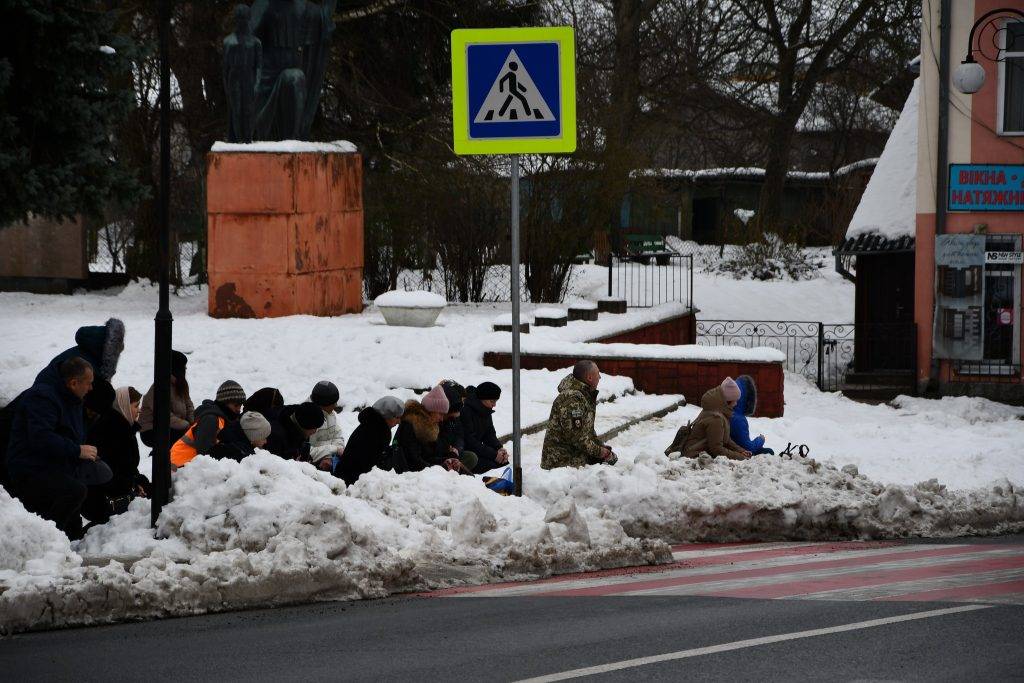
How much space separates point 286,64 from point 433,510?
12573mm

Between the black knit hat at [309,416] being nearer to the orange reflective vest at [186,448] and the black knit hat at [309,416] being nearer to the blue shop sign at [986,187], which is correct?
the orange reflective vest at [186,448]

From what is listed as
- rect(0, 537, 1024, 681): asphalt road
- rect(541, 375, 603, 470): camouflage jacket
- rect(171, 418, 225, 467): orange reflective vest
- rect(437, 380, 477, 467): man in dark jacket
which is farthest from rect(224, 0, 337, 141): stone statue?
rect(0, 537, 1024, 681): asphalt road

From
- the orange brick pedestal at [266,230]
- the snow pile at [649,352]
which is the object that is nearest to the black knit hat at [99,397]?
the snow pile at [649,352]

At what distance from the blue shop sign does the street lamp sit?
3.86 ft

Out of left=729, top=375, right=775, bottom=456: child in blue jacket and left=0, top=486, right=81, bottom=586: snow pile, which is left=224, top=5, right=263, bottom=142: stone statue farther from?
left=0, top=486, right=81, bottom=586: snow pile

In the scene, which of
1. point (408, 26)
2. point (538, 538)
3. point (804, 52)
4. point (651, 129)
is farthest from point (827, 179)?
point (538, 538)

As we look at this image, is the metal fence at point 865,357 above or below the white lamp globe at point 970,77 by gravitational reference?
below

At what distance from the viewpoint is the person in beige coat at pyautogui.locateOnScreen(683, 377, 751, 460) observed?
1102 centimetres

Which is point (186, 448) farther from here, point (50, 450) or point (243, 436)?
point (50, 450)

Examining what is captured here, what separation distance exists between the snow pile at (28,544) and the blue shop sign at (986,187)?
17.5m

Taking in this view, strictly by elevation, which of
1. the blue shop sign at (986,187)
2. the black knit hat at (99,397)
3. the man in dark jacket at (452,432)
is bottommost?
the man in dark jacket at (452,432)

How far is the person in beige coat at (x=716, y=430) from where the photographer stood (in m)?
11.0

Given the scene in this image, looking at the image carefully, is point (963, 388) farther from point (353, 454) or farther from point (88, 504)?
point (88, 504)

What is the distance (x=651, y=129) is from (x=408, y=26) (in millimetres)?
10843
